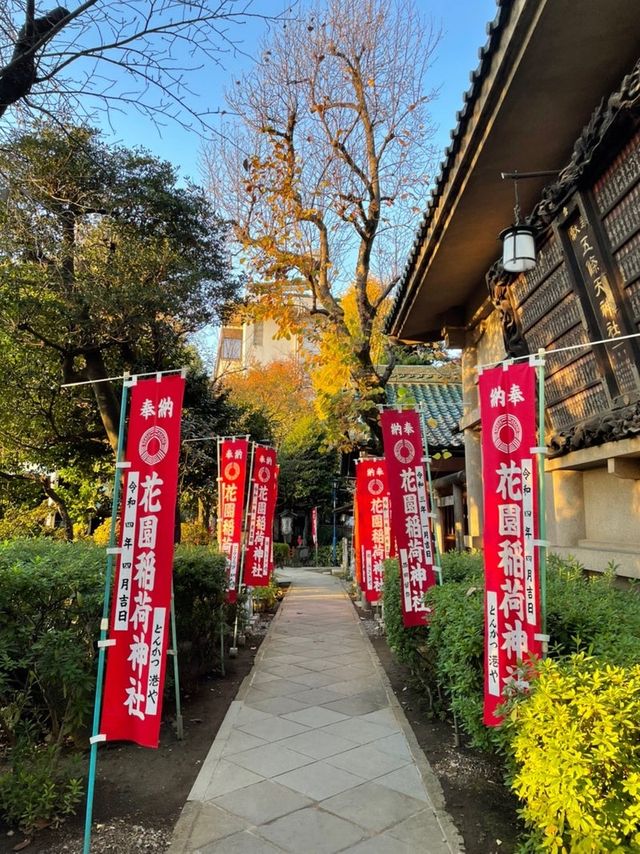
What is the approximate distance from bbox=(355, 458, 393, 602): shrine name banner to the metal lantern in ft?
24.0

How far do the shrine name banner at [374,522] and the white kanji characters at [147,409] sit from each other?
26.1ft

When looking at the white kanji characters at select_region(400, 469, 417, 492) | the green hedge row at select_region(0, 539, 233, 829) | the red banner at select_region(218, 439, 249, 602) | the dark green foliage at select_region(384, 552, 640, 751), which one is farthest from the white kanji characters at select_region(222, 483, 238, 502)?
the dark green foliage at select_region(384, 552, 640, 751)

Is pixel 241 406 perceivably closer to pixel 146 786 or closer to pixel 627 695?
pixel 146 786

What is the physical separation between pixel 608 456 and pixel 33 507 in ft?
54.2

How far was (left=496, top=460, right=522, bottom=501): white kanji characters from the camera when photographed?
367 centimetres

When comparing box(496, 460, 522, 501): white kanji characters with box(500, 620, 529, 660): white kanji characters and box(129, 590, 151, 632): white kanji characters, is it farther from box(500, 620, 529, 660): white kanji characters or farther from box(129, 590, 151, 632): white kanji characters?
box(129, 590, 151, 632): white kanji characters

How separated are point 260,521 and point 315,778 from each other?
22.0ft

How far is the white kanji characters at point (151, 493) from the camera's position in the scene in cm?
422

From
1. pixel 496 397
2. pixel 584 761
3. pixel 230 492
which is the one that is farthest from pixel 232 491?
pixel 584 761

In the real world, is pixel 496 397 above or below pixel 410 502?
above

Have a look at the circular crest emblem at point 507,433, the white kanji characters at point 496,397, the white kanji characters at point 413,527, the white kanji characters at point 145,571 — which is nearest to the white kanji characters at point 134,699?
the white kanji characters at point 145,571

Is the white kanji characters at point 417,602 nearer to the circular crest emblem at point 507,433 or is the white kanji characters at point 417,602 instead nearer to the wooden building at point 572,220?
the wooden building at point 572,220

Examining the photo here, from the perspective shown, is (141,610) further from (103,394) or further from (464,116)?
(103,394)

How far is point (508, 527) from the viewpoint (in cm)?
371
